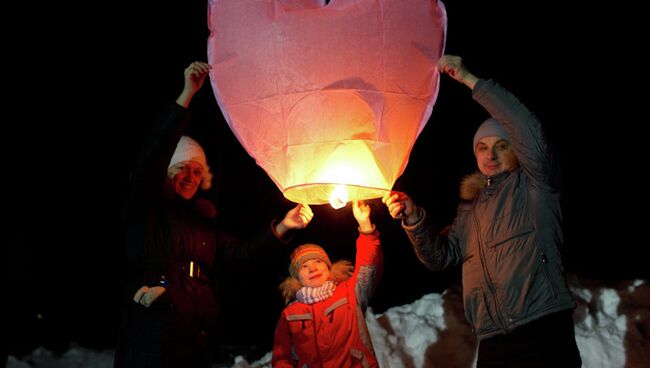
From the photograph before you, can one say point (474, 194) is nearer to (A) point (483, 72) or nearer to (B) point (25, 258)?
(A) point (483, 72)

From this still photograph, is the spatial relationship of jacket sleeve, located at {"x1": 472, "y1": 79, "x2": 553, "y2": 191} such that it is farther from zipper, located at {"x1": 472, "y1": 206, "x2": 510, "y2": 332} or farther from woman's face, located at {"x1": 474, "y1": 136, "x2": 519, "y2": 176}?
zipper, located at {"x1": 472, "y1": 206, "x2": 510, "y2": 332}

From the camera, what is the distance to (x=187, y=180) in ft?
12.9

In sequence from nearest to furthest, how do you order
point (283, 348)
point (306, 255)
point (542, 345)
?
point (542, 345) → point (283, 348) → point (306, 255)

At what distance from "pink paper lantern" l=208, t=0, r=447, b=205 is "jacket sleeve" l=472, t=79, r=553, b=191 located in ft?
1.33

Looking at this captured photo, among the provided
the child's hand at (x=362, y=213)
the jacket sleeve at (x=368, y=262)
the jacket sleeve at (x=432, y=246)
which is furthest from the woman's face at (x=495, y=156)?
the jacket sleeve at (x=368, y=262)

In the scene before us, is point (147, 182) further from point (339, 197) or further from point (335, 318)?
point (335, 318)

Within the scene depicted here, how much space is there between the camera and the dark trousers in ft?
9.02

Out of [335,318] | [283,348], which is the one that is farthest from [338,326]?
[283,348]

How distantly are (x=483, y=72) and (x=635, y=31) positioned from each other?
1.67 meters

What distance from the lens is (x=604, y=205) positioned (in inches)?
231

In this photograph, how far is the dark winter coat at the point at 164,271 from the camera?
313 centimetres

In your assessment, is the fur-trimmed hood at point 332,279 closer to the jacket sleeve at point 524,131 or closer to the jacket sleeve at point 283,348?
the jacket sleeve at point 283,348

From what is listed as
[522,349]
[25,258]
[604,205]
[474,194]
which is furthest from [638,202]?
[25,258]

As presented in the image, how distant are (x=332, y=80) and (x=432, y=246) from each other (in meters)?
1.31
